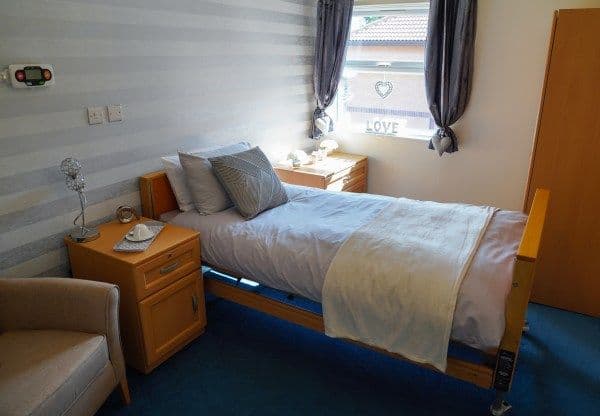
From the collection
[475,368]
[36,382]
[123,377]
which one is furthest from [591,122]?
[36,382]

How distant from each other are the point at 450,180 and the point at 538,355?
1.73 meters

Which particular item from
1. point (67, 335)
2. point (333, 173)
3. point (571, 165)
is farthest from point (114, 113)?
point (571, 165)

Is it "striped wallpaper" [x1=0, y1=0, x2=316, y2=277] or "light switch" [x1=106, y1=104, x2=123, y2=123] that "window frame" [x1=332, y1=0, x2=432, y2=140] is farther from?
"light switch" [x1=106, y1=104, x2=123, y2=123]

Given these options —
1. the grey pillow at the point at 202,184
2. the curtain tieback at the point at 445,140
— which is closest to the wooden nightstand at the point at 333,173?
the curtain tieback at the point at 445,140

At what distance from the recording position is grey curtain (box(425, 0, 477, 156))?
3299mm

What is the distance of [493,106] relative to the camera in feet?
11.2

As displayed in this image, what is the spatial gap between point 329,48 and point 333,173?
1211 mm

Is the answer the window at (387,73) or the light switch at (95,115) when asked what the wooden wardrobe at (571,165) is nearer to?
the window at (387,73)

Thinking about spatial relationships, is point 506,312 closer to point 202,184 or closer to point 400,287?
point 400,287

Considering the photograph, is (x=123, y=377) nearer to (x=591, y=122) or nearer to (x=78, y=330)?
(x=78, y=330)

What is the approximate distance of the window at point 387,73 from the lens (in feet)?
12.3

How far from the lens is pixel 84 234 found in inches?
90.4

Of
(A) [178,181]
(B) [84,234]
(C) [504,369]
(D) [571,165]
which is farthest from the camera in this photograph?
(A) [178,181]

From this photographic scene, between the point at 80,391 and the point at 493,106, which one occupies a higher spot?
the point at 493,106
